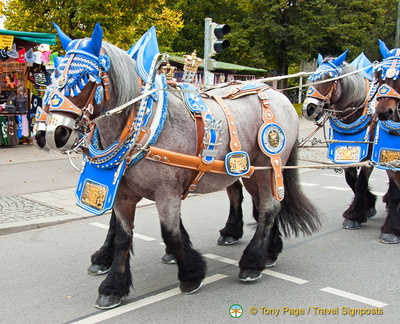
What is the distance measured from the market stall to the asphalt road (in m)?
6.93

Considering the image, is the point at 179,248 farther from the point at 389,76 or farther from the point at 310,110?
the point at 389,76

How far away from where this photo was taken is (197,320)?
3.41m

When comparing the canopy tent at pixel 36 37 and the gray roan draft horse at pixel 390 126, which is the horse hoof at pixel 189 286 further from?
the canopy tent at pixel 36 37

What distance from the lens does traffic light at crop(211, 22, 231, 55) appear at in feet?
27.7

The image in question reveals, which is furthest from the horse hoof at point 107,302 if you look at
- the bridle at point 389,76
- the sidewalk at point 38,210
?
the bridle at point 389,76

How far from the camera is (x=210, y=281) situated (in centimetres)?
416

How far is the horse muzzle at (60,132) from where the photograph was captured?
9.44 ft

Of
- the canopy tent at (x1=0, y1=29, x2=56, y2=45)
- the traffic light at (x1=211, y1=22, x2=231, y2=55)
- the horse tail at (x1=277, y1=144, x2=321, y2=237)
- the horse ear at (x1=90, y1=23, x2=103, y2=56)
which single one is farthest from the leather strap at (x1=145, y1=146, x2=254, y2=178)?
the canopy tent at (x1=0, y1=29, x2=56, y2=45)

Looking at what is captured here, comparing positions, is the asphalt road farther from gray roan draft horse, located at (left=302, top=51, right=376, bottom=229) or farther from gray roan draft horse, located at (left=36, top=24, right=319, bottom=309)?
gray roan draft horse, located at (left=302, top=51, right=376, bottom=229)

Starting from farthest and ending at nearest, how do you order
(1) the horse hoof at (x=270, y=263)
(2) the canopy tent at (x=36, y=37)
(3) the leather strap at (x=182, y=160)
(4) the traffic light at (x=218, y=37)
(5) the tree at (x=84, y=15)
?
(5) the tree at (x=84, y=15)
(2) the canopy tent at (x=36, y=37)
(4) the traffic light at (x=218, y=37)
(1) the horse hoof at (x=270, y=263)
(3) the leather strap at (x=182, y=160)

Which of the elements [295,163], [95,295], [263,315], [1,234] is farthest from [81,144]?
[1,234]

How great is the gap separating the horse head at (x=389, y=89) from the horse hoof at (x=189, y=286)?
2556 mm

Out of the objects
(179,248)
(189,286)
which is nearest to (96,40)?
(179,248)

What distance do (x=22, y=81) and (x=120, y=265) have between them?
32.9 ft
